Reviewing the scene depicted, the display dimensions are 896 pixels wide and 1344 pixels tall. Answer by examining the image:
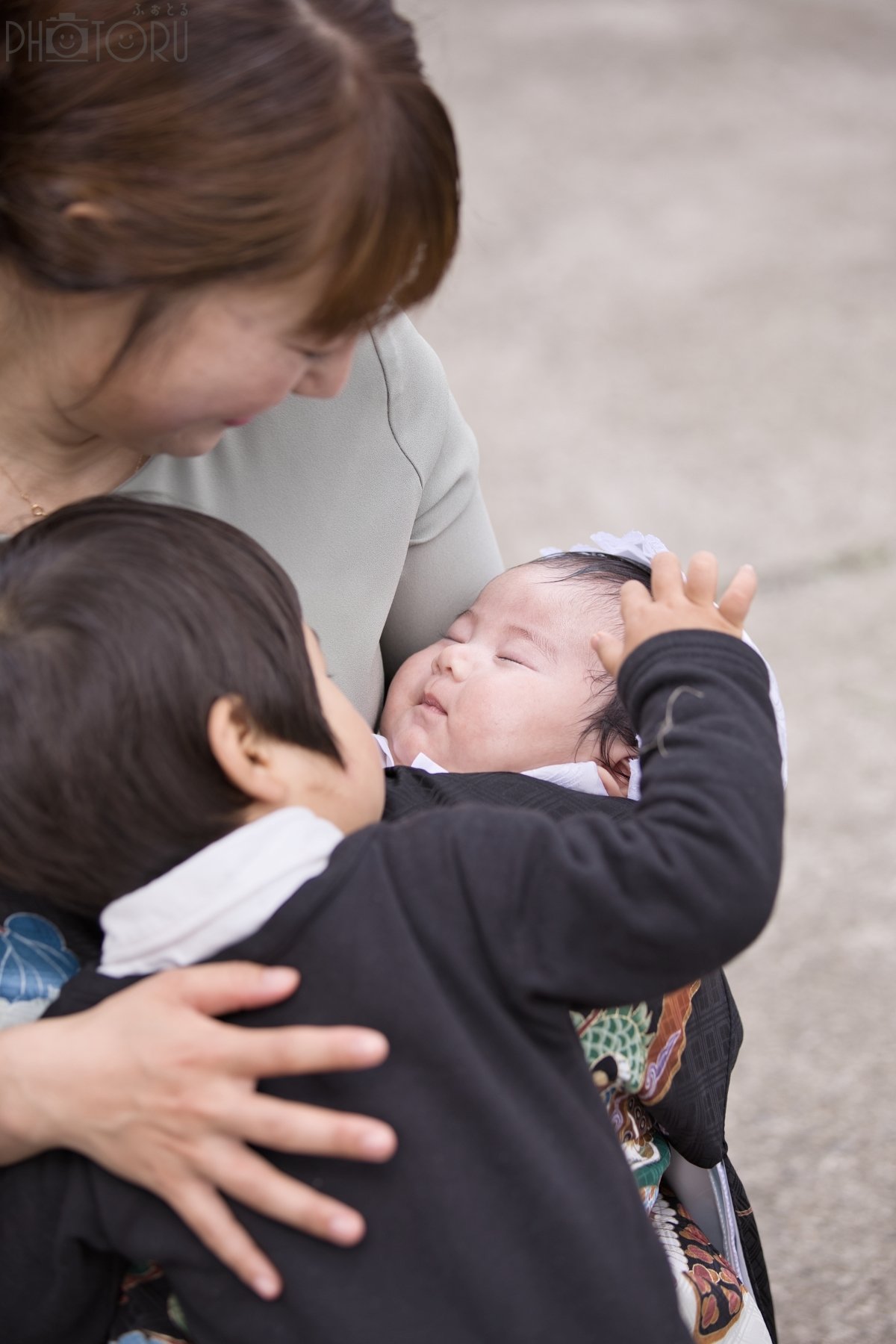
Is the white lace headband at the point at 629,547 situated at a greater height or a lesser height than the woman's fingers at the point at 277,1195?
lesser

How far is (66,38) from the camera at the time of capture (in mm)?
1087

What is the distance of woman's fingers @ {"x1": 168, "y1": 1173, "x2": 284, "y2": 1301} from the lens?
0.95 meters

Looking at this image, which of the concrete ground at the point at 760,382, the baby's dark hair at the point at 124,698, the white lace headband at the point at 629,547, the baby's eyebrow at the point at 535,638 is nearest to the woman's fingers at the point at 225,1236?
the baby's dark hair at the point at 124,698

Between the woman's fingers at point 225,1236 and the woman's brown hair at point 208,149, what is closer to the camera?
the woman's fingers at point 225,1236

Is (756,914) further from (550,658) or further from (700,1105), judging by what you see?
(550,658)

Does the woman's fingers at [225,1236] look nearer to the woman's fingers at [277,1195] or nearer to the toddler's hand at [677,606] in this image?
the woman's fingers at [277,1195]

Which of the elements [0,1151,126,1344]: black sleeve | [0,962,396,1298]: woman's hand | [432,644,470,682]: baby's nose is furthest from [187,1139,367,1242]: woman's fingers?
[432,644,470,682]: baby's nose

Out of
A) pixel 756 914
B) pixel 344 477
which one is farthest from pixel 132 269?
pixel 756 914

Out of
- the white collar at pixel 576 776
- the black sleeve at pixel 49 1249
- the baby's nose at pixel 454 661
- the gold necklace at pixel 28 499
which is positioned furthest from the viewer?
the baby's nose at pixel 454 661

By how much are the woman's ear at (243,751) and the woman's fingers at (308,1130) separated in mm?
215

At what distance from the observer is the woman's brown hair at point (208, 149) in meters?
1.06

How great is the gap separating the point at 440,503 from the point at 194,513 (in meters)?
0.50

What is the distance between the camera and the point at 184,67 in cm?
106

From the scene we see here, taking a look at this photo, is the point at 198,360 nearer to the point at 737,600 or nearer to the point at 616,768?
the point at 737,600
